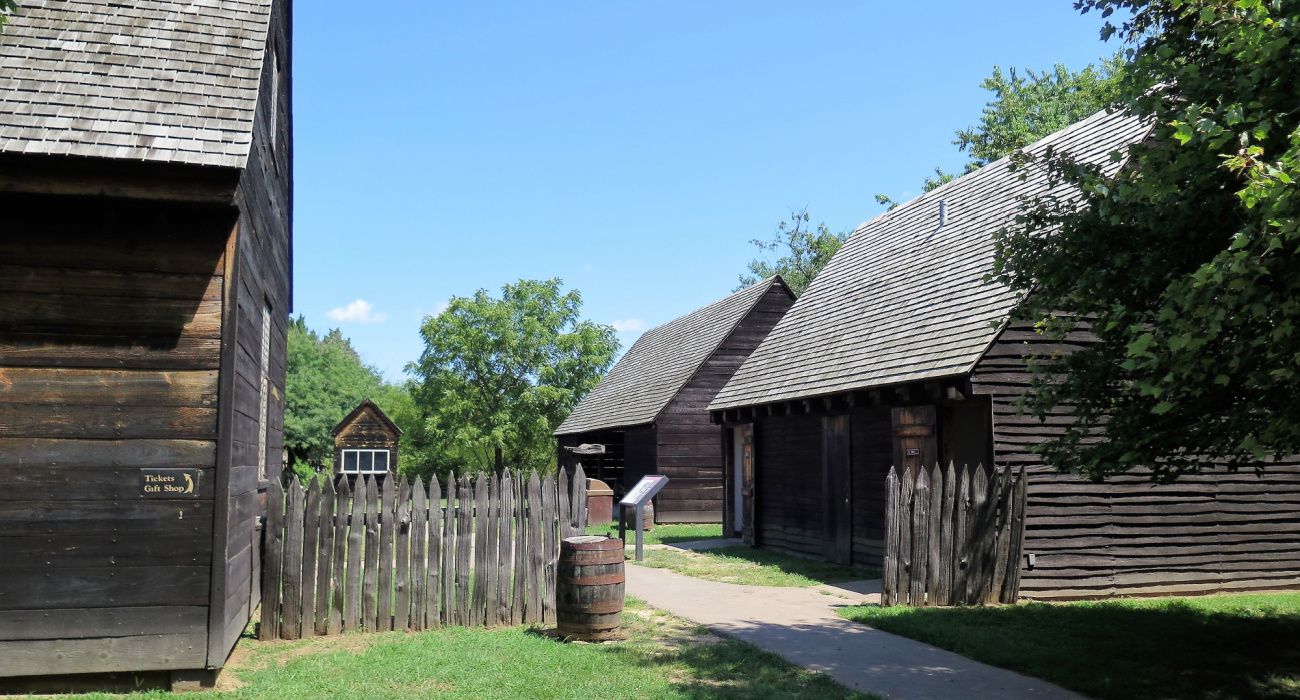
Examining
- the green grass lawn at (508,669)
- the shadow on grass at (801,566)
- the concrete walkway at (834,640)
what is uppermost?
the green grass lawn at (508,669)

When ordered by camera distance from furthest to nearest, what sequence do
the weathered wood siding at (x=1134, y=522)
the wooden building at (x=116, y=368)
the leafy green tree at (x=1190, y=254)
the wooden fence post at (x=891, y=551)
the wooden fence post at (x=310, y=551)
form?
1. the weathered wood siding at (x=1134, y=522)
2. the wooden fence post at (x=891, y=551)
3. the wooden fence post at (x=310, y=551)
4. the wooden building at (x=116, y=368)
5. the leafy green tree at (x=1190, y=254)

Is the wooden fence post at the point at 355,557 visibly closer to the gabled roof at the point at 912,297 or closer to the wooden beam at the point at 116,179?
the wooden beam at the point at 116,179

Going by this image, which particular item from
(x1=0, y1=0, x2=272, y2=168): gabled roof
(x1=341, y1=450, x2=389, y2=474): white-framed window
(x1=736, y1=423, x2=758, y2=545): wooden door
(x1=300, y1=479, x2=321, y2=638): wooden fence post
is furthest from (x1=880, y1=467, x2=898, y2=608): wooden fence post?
(x1=341, y1=450, x2=389, y2=474): white-framed window

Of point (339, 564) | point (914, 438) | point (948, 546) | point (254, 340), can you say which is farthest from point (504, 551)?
point (914, 438)

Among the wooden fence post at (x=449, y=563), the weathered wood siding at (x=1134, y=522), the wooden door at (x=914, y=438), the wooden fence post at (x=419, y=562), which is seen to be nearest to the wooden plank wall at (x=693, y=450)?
the wooden door at (x=914, y=438)

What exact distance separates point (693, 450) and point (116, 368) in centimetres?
2347

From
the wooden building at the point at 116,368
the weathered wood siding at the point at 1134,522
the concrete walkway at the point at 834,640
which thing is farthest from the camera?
the weathered wood siding at the point at 1134,522

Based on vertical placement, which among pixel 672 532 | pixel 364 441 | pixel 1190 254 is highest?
pixel 1190 254

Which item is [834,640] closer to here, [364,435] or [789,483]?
[789,483]

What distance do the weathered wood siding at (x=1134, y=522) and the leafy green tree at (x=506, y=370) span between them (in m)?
39.8

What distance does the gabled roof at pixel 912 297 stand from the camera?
14.9m

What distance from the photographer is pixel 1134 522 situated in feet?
45.6

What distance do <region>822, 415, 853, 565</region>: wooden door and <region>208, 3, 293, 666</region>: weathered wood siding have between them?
9312mm

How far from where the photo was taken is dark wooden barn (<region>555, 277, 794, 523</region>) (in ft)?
99.8
